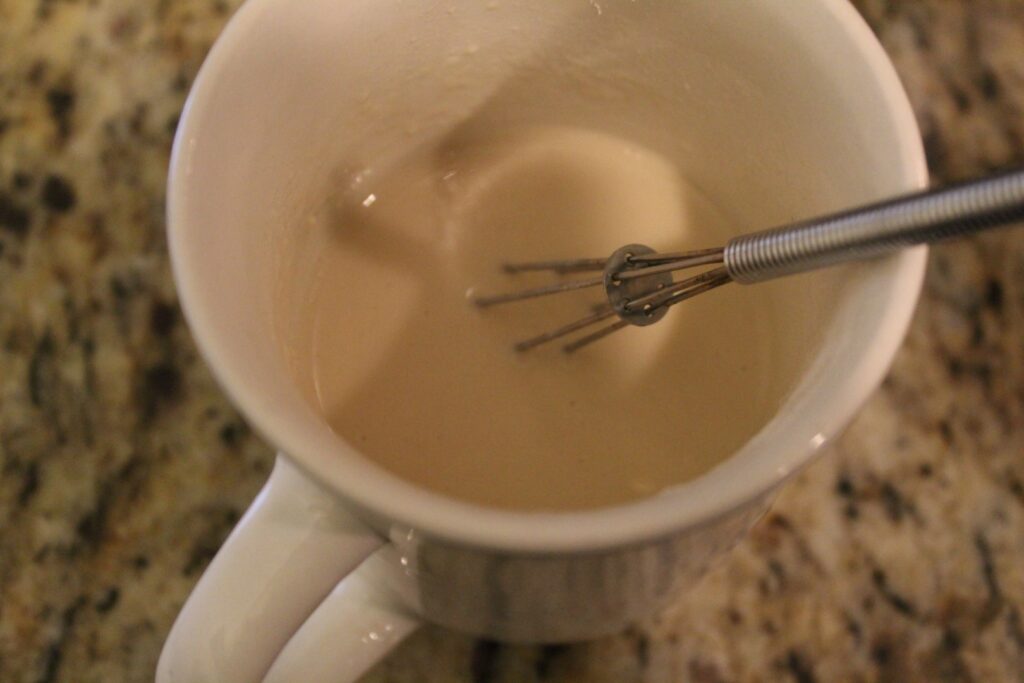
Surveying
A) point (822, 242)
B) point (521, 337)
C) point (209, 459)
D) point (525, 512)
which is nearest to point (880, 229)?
point (822, 242)

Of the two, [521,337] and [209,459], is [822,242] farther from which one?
[209,459]

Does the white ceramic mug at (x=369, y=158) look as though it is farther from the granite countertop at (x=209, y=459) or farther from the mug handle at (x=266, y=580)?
the granite countertop at (x=209, y=459)

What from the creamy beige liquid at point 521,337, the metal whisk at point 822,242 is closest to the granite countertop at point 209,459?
the creamy beige liquid at point 521,337

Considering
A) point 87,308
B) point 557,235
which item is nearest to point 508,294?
point 557,235

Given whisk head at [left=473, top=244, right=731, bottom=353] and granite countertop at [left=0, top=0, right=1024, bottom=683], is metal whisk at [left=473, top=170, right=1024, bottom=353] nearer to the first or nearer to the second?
whisk head at [left=473, top=244, right=731, bottom=353]

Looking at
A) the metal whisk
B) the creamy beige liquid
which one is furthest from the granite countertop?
the metal whisk

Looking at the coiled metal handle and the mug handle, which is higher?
the coiled metal handle

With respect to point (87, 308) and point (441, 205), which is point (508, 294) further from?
point (87, 308)
